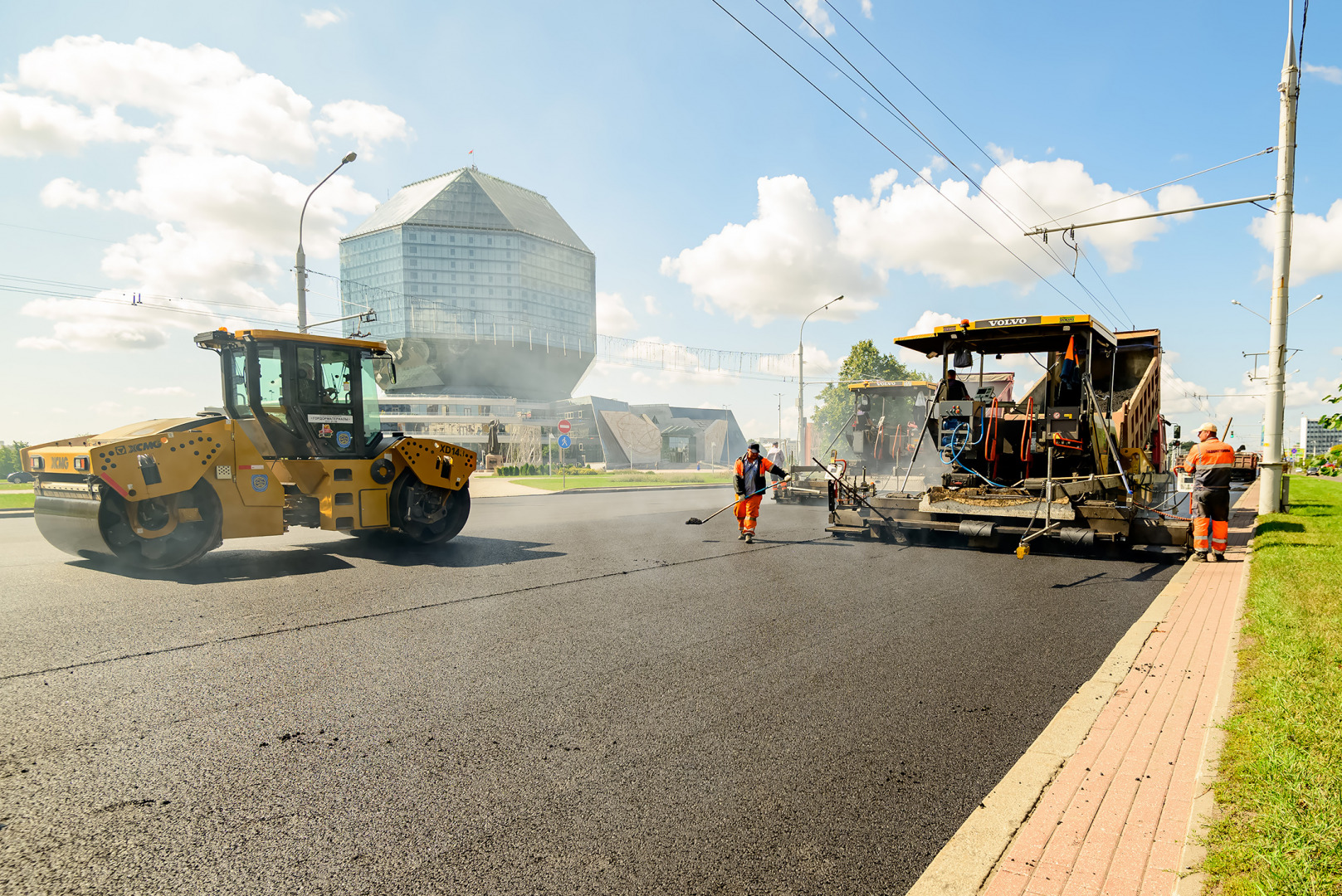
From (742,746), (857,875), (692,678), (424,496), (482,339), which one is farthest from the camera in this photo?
(482,339)

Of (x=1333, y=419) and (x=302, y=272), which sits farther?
(x=302, y=272)

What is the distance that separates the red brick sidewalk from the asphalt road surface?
11.2 inches

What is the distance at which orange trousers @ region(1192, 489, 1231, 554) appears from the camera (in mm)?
8617

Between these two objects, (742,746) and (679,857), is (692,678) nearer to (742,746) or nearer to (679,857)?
(742,746)

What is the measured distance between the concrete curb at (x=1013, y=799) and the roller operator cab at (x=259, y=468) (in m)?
7.77

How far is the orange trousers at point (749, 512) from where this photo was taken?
420 inches

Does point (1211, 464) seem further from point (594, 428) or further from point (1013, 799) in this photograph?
point (594, 428)

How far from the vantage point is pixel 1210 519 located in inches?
342

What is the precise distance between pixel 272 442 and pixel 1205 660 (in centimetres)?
925

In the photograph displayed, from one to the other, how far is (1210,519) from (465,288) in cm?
11491

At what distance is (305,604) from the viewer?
6.25m

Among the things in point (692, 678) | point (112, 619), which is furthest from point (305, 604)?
point (692, 678)

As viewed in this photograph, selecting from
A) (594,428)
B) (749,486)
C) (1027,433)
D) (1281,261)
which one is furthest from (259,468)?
(594,428)

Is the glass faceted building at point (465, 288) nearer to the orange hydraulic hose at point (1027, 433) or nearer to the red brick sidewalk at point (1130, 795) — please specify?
the orange hydraulic hose at point (1027, 433)
